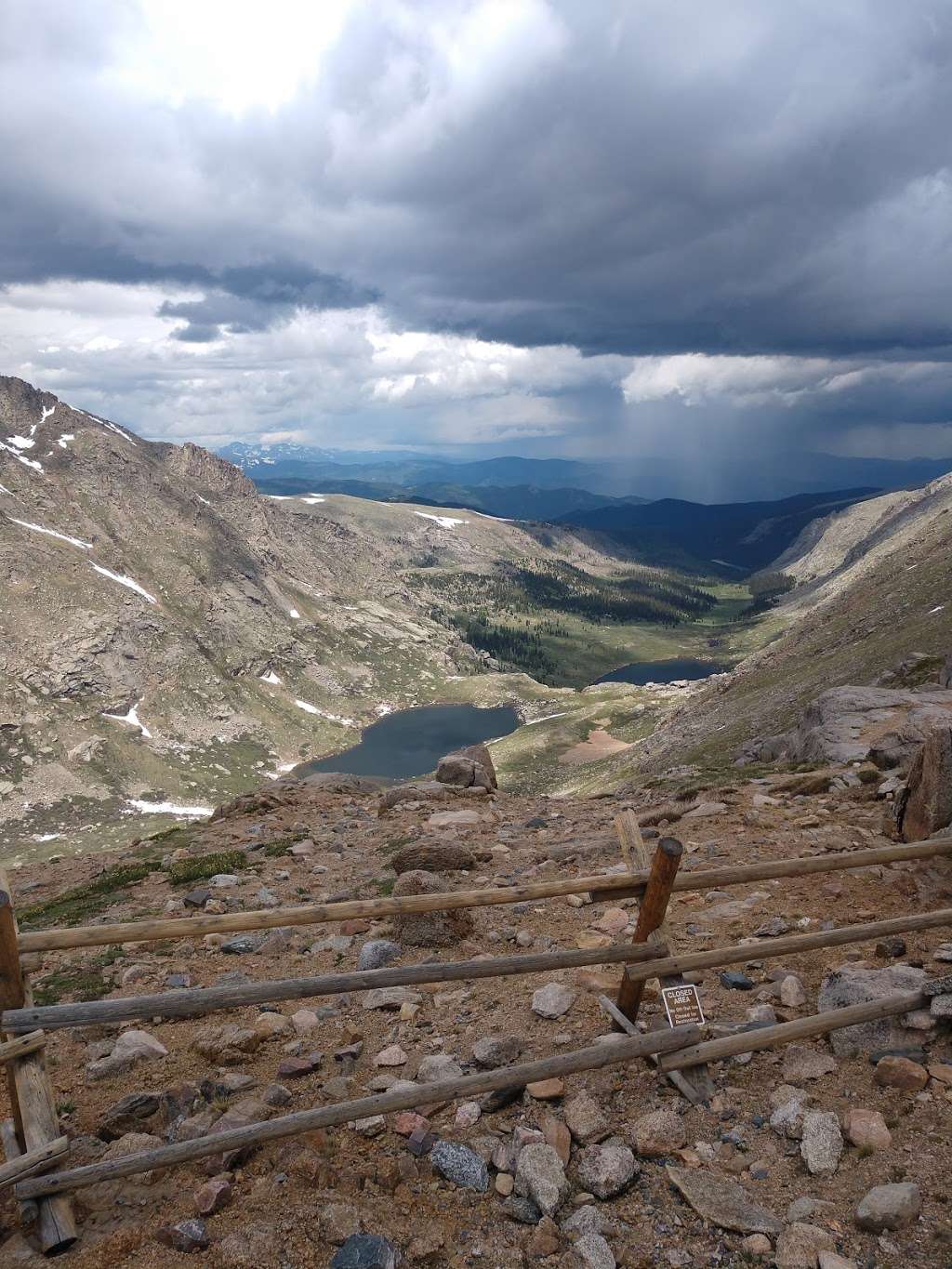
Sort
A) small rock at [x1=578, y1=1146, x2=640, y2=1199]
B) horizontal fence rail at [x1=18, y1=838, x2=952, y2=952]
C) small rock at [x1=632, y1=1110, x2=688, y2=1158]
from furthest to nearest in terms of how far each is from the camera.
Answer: horizontal fence rail at [x1=18, y1=838, x2=952, y2=952] → small rock at [x1=632, y1=1110, x2=688, y2=1158] → small rock at [x1=578, y1=1146, x2=640, y2=1199]

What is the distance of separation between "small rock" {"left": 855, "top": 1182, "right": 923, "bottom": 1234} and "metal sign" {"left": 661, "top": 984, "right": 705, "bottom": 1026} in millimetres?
2361

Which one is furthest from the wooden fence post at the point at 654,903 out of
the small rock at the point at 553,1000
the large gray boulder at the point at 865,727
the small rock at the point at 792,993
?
the large gray boulder at the point at 865,727

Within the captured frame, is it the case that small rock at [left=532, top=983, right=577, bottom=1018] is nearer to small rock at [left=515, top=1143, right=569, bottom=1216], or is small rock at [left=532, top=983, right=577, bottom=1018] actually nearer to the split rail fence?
the split rail fence

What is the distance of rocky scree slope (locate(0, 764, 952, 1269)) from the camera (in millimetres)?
6336

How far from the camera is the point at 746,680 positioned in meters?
81.9

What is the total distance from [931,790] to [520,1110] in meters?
10.9

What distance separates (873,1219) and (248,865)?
17991mm

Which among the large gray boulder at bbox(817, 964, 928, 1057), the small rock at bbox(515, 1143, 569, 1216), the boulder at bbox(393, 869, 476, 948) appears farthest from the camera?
the boulder at bbox(393, 869, 476, 948)

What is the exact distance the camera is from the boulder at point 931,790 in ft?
45.4

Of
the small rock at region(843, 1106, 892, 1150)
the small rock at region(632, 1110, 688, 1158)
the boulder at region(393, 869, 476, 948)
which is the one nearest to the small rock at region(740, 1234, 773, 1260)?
the small rock at region(632, 1110, 688, 1158)

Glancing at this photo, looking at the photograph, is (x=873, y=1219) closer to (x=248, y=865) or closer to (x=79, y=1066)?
(x=79, y=1066)

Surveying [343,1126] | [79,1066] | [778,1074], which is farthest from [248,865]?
[778,1074]

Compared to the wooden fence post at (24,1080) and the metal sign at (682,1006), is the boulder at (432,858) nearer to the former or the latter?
the metal sign at (682,1006)

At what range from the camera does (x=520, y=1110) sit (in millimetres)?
8078
